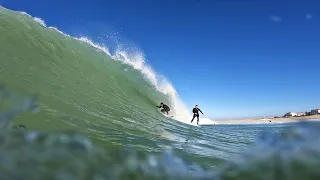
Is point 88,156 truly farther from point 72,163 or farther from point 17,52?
point 17,52

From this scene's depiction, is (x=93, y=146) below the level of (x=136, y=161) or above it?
above

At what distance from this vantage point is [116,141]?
570 cm

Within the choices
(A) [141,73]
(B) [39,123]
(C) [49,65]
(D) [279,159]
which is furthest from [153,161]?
(A) [141,73]

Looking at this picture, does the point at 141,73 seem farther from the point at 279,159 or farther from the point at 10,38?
the point at 279,159

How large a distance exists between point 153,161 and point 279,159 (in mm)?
1351

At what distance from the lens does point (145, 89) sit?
20703 mm

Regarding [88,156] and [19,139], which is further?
[19,139]

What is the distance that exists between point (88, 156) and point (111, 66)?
1600cm

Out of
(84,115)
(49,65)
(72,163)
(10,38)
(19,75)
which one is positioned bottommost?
(72,163)

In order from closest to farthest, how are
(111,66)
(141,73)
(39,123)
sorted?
(39,123) → (111,66) → (141,73)

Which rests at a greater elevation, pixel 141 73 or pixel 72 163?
pixel 141 73

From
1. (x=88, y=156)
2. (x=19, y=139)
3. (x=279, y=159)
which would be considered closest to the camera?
(x=279, y=159)

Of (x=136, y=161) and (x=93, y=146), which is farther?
(x=93, y=146)

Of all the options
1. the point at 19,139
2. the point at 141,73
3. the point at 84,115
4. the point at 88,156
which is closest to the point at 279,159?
the point at 88,156
